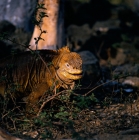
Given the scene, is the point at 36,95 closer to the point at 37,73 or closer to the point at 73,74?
the point at 37,73

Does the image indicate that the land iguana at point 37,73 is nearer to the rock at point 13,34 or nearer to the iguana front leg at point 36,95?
the iguana front leg at point 36,95

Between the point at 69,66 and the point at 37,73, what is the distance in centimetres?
79

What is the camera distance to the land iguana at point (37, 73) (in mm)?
8109

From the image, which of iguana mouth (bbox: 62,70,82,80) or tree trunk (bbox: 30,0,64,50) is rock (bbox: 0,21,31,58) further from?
iguana mouth (bbox: 62,70,82,80)

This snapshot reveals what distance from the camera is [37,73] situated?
340 inches

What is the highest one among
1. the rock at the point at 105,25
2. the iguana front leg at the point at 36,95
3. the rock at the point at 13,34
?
the rock at the point at 105,25

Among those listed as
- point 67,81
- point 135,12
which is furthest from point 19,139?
point 135,12

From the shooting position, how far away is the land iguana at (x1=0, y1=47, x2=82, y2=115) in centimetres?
811

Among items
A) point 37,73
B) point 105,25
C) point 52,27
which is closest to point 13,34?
point 52,27

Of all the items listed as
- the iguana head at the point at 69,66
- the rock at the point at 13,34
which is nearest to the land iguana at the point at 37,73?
the iguana head at the point at 69,66

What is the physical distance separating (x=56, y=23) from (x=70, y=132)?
3780 millimetres

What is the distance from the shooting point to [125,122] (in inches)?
320

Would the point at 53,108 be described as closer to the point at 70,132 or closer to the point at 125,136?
the point at 70,132

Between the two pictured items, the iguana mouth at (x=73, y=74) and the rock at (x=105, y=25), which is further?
the rock at (x=105, y=25)
